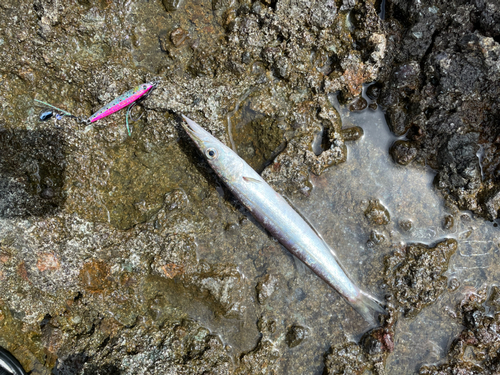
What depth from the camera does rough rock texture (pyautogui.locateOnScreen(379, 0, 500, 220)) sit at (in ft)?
9.27

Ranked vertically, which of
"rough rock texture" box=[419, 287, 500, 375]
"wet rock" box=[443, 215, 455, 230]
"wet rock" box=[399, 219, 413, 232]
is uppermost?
"wet rock" box=[399, 219, 413, 232]

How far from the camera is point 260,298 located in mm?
3340

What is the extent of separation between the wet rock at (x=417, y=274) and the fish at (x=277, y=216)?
0.29m

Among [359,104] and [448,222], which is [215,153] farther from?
[448,222]

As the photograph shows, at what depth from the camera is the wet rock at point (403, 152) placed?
323 centimetres

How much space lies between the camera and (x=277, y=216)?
10.4ft

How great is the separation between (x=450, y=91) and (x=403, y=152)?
0.73 metres

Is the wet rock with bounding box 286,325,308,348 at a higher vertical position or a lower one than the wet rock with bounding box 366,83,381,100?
lower

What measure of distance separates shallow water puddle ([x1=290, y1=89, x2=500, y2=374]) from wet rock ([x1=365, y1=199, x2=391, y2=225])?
46 millimetres

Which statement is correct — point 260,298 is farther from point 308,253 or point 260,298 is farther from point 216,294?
point 308,253

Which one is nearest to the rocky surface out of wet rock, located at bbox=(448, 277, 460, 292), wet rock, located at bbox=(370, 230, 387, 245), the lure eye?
wet rock, located at bbox=(370, 230, 387, 245)

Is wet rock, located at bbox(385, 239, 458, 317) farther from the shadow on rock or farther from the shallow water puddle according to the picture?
the shadow on rock

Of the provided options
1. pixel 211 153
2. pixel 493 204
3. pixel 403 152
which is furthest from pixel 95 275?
pixel 493 204

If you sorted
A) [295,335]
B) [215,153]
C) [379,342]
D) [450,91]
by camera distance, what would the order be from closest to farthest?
[450,91], [215,153], [379,342], [295,335]
